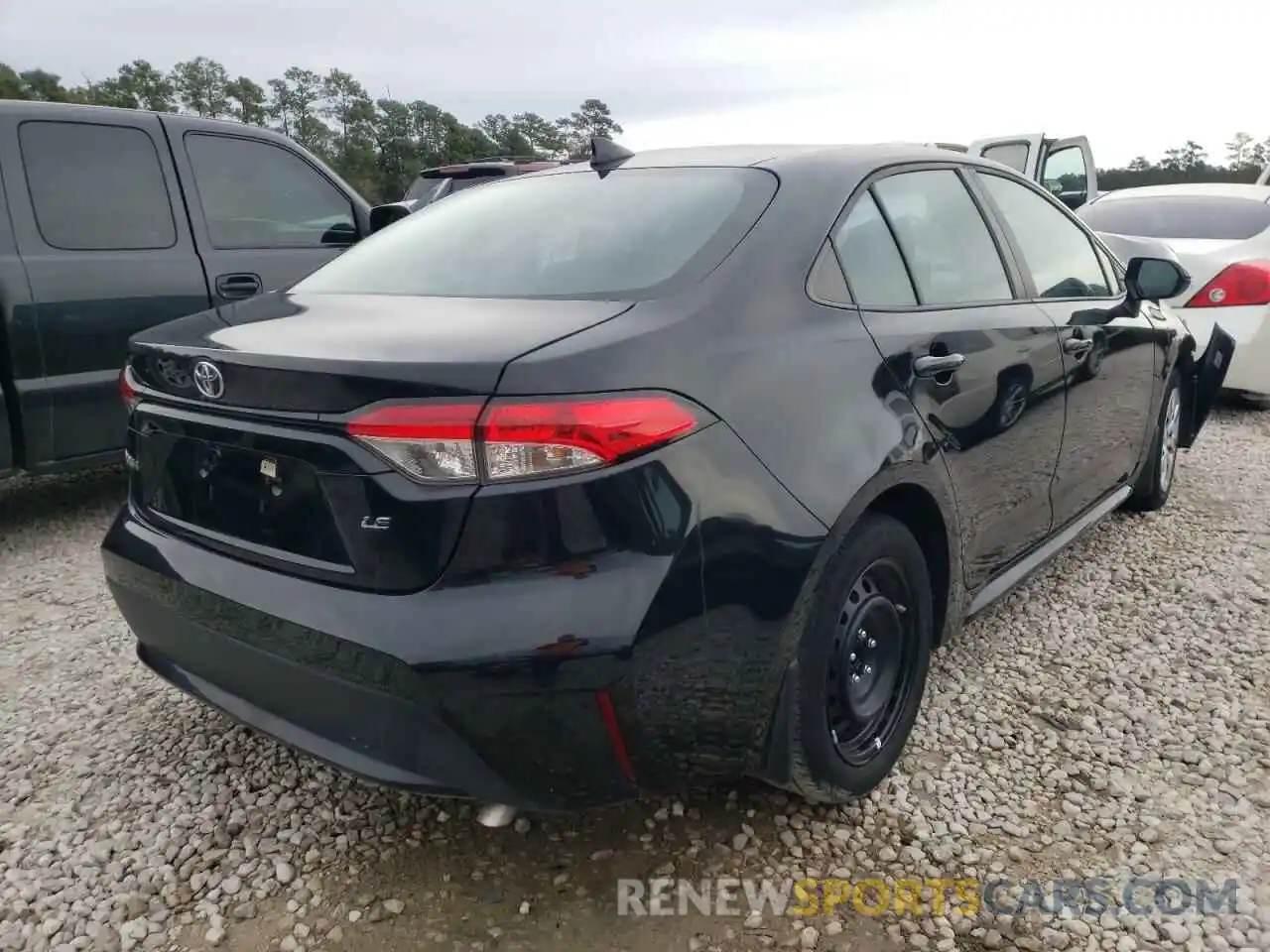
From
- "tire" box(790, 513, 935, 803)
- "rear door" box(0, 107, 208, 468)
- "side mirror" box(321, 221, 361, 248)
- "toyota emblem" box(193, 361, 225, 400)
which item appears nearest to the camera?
"toyota emblem" box(193, 361, 225, 400)

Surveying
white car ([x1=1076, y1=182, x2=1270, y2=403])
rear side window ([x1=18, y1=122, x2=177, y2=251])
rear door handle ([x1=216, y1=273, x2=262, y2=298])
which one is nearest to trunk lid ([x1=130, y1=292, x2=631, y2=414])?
rear side window ([x1=18, y1=122, x2=177, y2=251])

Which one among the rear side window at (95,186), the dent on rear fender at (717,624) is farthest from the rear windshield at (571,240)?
the rear side window at (95,186)

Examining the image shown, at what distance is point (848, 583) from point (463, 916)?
103 centimetres

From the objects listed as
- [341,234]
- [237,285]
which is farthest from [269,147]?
[237,285]

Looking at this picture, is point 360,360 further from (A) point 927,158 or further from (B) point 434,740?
(A) point 927,158

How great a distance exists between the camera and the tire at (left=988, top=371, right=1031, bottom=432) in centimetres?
261

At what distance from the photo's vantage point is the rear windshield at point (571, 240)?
205cm

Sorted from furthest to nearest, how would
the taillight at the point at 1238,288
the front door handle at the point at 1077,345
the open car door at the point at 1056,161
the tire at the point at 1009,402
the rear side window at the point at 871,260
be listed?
1. the open car door at the point at 1056,161
2. the taillight at the point at 1238,288
3. the front door handle at the point at 1077,345
4. the tire at the point at 1009,402
5. the rear side window at the point at 871,260

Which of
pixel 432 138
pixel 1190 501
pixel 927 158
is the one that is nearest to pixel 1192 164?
pixel 432 138

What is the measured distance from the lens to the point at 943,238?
2.69m

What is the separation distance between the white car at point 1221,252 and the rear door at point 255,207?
4625mm

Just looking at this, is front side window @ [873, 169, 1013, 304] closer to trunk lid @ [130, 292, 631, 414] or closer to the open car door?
trunk lid @ [130, 292, 631, 414]

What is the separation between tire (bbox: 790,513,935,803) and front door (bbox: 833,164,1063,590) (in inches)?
11.7

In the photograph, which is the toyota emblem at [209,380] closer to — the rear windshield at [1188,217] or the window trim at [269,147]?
the window trim at [269,147]
